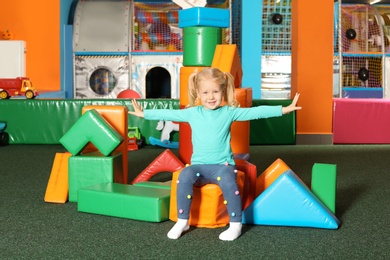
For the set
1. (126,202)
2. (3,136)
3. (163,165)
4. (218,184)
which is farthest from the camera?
(3,136)

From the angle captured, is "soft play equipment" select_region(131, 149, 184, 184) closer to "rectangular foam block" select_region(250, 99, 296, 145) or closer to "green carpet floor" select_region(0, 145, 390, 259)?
"green carpet floor" select_region(0, 145, 390, 259)

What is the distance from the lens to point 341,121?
25.9ft

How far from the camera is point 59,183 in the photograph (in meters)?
4.16

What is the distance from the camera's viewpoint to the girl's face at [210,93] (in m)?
3.34

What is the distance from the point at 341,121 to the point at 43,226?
211 inches

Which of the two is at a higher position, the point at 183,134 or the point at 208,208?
the point at 183,134

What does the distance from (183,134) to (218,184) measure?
7.20 feet

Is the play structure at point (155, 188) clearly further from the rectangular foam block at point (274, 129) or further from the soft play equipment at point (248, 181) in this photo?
the rectangular foam block at point (274, 129)

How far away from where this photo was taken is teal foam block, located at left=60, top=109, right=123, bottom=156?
4016mm

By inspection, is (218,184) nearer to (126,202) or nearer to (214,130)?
(214,130)

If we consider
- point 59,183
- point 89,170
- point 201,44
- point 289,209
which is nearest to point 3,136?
point 201,44

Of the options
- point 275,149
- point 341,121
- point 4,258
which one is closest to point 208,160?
point 4,258

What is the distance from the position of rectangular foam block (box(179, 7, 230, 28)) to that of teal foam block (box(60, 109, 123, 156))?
1.78 meters

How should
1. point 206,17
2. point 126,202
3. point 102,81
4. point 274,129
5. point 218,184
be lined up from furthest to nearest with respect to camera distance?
1. point 102,81
2. point 274,129
3. point 206,17
4. point 126,202
5. point 218,184
